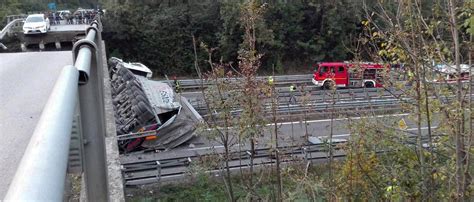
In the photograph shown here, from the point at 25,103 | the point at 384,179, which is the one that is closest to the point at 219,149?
the point at 384,179

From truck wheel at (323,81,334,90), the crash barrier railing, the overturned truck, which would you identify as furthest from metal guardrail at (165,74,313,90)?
the crash barrier railing

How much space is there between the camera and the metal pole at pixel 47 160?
0.59 m

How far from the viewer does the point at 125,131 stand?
47.7 ft

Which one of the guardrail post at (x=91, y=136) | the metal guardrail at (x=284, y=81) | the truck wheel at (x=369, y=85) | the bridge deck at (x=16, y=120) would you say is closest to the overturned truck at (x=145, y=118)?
the metal guardrail at (x=284, y=81)

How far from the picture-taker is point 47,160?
2.20ft

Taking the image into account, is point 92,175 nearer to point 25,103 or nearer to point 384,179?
point 25,103

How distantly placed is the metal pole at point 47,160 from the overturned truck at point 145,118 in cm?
1276

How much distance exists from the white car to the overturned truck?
2780mm

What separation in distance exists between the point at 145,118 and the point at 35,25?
512 cm

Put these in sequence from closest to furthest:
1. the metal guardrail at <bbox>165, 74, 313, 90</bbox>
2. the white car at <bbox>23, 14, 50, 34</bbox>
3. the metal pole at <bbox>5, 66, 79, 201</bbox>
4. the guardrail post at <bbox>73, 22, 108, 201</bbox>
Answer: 1. the metal pole at <bbox>5, 66, 79, 201</bbox>
2. the guardrail post at <bbox>73, 22, 108, 201</bbox>
3. the white car at <bbox>23, 14, 50, 34</bbox>
4. the metal guardrail at <bbox>165, 74, 313, 90</bbox>

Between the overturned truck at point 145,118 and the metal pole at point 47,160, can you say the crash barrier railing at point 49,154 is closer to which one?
the metal pole at point 47,160

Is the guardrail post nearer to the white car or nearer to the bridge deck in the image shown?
the bridge deck

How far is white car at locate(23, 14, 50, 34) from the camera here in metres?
15.4

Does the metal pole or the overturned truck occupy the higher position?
the metal pole
